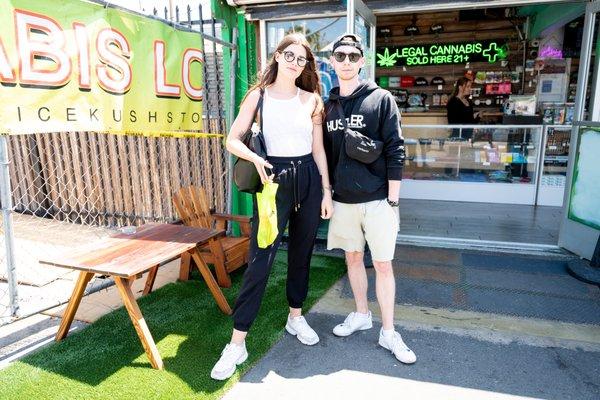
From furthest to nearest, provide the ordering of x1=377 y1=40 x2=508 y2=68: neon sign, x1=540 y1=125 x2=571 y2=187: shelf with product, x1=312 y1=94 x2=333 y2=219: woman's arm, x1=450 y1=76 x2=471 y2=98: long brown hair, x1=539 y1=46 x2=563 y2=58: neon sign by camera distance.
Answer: x1=377 y1=40 x2=508 y2=68: neon sign < x1=450 y1=76 x2=471 y2=98: long brown hair < x1=539 y1=46 x2=563 y2=58: neon sign < x1=540 y1=125 x2=571 y2=187: shelf with product < x1=312 y1=94 x2=333 y2=219: woman's arm

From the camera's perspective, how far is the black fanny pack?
2.62 m

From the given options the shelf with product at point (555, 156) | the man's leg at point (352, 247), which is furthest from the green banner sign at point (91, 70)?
the shelf with product at point (555, 156)

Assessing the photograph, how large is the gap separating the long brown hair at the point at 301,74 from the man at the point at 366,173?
0.14 metres

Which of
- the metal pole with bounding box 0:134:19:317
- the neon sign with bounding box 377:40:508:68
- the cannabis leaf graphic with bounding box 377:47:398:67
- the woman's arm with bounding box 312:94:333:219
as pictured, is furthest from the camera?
the cannabis leaf graphic with bounding box 377:47:398:67

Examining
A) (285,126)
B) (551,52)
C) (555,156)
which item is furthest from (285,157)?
(551,52)

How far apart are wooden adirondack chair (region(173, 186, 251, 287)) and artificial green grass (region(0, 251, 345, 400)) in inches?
10.4

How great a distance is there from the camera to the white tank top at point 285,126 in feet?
8.59

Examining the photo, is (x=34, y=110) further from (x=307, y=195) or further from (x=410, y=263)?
(x=410, y=263)

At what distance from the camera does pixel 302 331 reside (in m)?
3.01

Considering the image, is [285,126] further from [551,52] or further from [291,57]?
[551,52]

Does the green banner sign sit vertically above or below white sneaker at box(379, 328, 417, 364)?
above

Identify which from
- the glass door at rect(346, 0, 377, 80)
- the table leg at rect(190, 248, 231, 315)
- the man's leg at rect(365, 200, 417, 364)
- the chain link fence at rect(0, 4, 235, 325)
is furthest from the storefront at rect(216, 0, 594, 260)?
the table leg at rect(190, 248, 231, 315)

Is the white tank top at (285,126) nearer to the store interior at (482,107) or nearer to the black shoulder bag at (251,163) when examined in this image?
the black shoulder bag at (251,163)

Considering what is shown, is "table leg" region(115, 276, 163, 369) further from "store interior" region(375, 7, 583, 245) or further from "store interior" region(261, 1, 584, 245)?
"store interior" region(375, 7, 583, 245)
